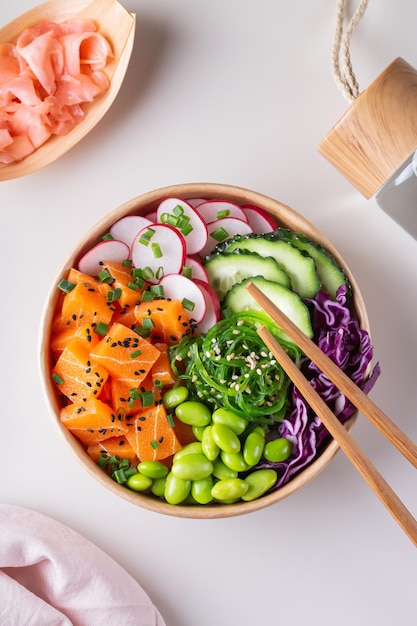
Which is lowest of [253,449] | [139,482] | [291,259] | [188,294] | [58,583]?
[58,583]

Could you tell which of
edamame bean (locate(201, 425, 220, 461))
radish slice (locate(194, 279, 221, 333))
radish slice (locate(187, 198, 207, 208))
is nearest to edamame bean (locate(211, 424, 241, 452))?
edamame bean (locate(201, 425, 220, 461))

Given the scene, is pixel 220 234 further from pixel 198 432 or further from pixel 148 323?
pixel 198 432

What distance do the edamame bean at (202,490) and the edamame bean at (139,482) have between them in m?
0.15

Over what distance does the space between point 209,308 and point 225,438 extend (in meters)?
0.45

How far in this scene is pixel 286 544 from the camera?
108 inches

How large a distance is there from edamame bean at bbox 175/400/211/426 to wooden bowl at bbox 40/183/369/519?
284 mm

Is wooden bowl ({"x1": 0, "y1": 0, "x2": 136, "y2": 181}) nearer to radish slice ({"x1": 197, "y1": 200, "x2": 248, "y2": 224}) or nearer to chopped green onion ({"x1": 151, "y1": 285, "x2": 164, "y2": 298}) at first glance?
radish slice ({"x1": 197, "y1": 200, "x2": 248, "y2": 224})

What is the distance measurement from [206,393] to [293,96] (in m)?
1.23

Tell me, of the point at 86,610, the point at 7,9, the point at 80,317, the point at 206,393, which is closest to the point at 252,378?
the point at 206,393

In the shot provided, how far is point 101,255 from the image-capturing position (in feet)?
8.24

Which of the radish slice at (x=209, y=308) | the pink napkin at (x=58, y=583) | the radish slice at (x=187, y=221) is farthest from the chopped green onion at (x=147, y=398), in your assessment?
the pink napkin at (x=58, y=583)

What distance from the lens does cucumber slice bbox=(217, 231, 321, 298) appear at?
8.09ft

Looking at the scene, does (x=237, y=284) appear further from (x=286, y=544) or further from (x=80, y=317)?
(x=286, y=544)

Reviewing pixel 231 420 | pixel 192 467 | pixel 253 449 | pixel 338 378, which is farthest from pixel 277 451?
pixel 338 378
